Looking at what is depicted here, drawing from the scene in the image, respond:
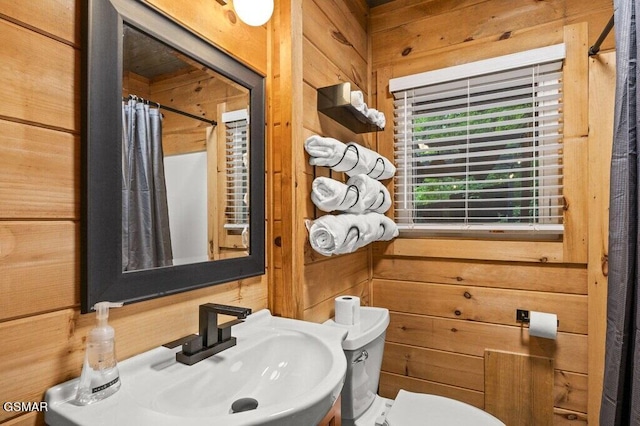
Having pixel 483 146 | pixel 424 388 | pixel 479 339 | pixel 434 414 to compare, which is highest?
pixel 483 146

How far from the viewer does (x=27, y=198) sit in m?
0.66

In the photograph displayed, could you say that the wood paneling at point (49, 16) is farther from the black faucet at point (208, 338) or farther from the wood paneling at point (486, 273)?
the wood paneling at point (486, 273)

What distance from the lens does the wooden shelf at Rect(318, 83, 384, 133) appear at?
1.43 m

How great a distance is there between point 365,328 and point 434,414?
19.5 inches

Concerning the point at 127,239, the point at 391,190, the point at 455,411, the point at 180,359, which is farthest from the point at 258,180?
the point at 455,411

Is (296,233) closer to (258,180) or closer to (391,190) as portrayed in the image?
(258,180)

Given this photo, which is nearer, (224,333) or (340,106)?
(224,333)

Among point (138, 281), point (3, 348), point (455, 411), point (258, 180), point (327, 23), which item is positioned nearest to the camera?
point (3, 348)

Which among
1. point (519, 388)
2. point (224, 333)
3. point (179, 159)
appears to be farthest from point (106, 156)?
point (519, 388)

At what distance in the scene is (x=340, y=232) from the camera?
4.33 feet

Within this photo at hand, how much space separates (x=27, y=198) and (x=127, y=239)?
0.70 feet

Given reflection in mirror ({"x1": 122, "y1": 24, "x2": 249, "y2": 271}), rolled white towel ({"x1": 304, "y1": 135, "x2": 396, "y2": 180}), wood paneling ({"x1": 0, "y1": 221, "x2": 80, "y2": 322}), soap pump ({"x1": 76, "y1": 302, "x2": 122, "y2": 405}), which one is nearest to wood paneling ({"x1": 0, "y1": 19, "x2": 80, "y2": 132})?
reflection in mirror ({"x1": 122, "y1": 24, "x2": 249, "y2": 271})

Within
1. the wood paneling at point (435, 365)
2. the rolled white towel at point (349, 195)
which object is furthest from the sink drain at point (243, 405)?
the wood paneling at point (435, 365)

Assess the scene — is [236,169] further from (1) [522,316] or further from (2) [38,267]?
(1) [522,316]
